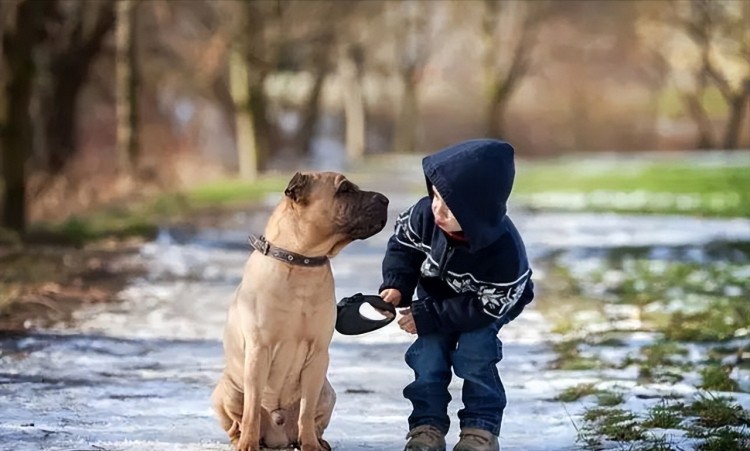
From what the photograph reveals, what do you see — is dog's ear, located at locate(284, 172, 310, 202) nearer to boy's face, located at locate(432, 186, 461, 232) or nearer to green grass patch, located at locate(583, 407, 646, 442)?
boy's face, located at locate(432, 186, 461, 232)

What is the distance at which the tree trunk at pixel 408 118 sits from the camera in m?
44.0

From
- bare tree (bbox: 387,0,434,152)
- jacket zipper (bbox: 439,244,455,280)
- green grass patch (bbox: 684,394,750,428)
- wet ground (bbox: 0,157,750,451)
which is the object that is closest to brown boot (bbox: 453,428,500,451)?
wet ground (bbox: 0,157,750,451)

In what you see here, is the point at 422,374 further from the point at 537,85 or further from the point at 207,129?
the point at 537,85

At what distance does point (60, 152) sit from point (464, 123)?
27.4 m

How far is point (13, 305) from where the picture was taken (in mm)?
8836

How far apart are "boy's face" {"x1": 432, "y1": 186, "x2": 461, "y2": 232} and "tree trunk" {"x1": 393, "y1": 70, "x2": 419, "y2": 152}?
39.5 metres

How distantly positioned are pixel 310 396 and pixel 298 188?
A: 856 mm

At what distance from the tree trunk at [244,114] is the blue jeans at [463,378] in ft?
72.5

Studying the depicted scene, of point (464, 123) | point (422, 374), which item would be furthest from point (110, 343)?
point (464, 123)

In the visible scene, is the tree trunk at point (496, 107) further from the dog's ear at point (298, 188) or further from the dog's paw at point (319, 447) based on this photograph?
the dog's ear at point (298, 188)

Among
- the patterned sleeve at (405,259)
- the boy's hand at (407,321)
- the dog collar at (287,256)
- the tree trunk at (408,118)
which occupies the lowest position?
the tree trunk at (408,118)

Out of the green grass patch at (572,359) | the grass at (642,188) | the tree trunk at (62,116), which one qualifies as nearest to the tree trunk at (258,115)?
the tree trunk at (62,116)

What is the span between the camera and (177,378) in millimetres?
6473

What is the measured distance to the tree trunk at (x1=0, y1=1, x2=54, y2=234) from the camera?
12891mm
